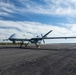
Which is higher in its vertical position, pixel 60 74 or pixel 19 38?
pixel 19 38

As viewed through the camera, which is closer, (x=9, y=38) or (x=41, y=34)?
(x=9, y=38)

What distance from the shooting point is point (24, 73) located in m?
10.4

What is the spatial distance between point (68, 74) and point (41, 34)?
48.3 metres

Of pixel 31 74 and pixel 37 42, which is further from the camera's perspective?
pixel 37 42

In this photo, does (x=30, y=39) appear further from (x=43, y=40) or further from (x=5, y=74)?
(x=5, y=74)

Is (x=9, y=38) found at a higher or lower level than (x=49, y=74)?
higher

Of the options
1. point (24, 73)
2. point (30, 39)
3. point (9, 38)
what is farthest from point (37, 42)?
point (24, 73)

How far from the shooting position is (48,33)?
194 feet

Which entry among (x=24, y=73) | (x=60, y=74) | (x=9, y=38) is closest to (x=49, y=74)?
(x=60, y=74)

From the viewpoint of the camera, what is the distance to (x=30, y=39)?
56094mm

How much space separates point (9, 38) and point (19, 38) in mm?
3027

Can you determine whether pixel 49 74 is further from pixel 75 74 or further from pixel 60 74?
pixel 75 74

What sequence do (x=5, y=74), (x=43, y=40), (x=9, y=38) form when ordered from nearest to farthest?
(x=5, y=74), (x=9, y=38), (x=43, y=40)

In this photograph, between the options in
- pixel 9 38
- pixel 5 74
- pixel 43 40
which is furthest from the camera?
pixel 43 40
